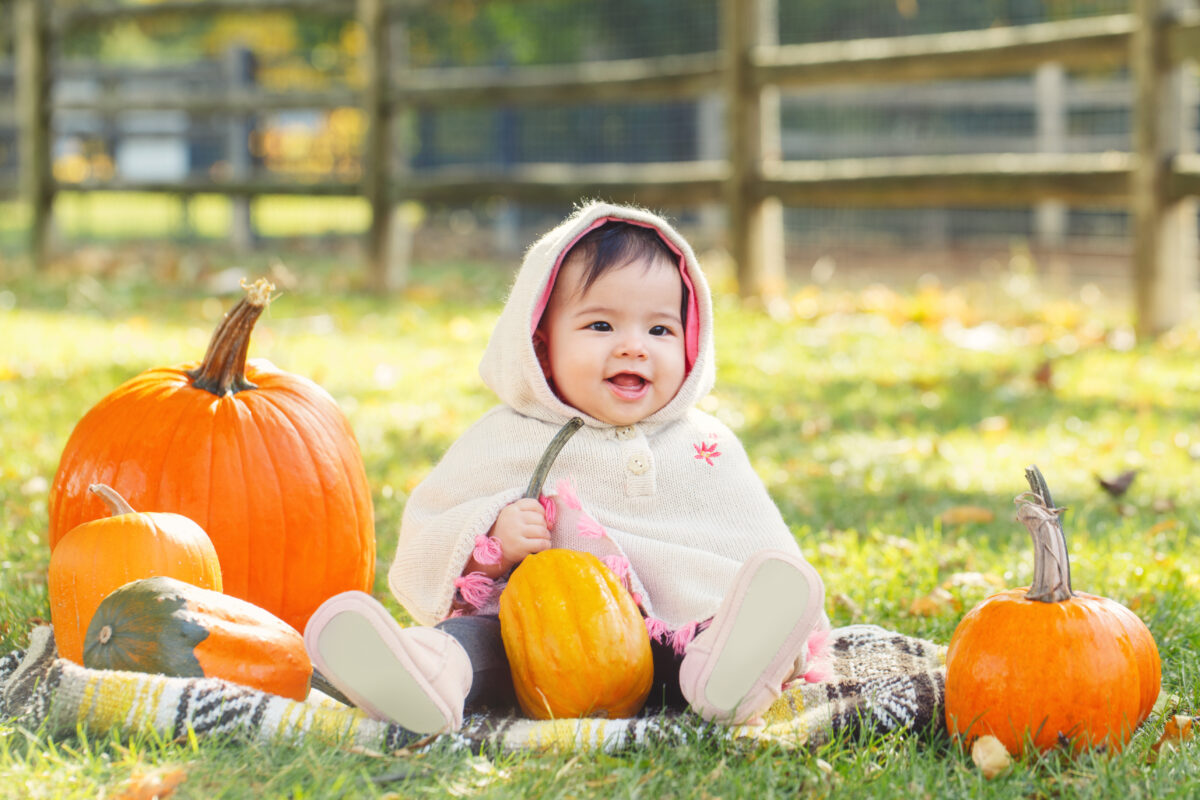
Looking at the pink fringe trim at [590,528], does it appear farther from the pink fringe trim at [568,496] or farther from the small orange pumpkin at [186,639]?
the small orange pumpkin at [186,639]

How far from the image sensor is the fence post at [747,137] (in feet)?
24.2

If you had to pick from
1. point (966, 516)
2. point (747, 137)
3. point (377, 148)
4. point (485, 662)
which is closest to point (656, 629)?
point (485, 662)

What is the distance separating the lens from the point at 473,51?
13.8 meters

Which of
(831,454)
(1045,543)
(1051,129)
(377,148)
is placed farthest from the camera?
(1051,129)

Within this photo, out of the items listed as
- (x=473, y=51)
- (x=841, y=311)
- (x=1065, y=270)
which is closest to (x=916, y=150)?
(x=1065, y=270)

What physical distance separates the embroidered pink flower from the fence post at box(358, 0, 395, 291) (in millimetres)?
6362

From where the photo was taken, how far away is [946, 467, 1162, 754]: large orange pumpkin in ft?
6.38

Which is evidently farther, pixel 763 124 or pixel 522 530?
pixel 763 124

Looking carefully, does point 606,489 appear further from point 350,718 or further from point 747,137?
point 747,137

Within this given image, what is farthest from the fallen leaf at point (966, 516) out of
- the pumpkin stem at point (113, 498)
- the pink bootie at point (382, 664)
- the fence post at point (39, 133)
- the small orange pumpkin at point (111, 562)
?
the fence post at point (39, 133)

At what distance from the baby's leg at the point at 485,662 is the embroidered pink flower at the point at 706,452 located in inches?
20.0

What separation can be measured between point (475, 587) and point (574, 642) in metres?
0.33

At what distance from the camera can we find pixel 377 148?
28.0ft

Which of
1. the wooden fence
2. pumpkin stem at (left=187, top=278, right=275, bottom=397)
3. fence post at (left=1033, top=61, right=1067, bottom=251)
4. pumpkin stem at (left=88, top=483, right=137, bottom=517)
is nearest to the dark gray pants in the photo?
pumpkin stem at (left=88, top=483, right=137, bottom=517)
